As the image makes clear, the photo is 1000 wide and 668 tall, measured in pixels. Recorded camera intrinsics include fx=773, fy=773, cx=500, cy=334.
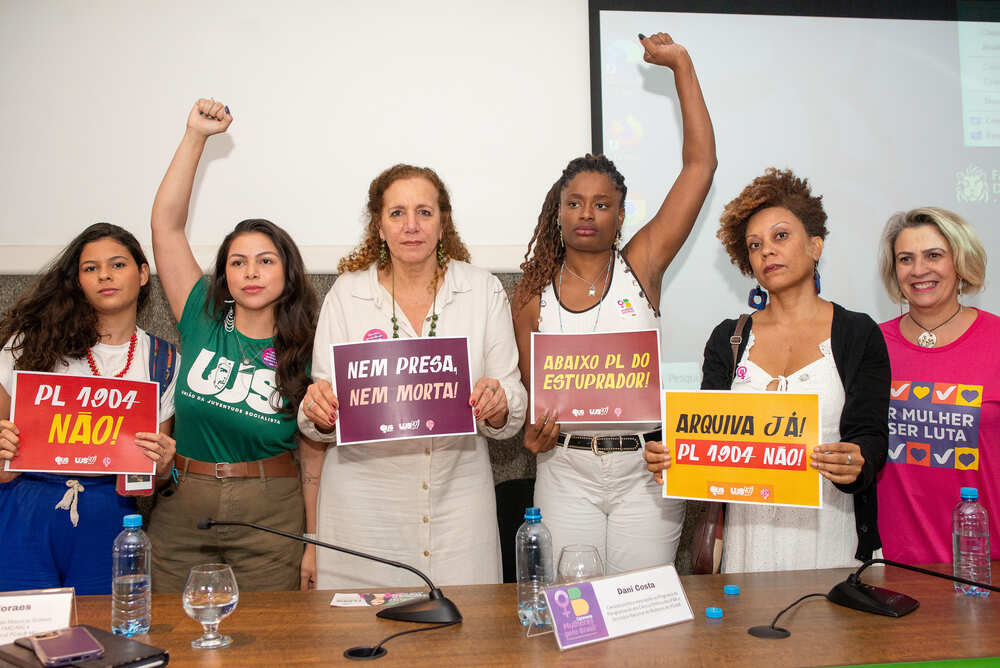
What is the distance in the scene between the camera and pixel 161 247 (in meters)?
3.17

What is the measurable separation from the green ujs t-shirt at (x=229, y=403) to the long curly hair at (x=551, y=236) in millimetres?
1014

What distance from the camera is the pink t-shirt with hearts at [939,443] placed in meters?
2.74

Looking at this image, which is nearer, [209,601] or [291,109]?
[209,601]

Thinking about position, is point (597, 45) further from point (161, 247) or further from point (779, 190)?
point (161, 247)

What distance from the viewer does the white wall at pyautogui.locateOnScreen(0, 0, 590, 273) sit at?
13.1 feet

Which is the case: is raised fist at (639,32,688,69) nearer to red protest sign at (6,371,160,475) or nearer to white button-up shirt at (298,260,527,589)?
white button-up shirt at (298,260,527,589)

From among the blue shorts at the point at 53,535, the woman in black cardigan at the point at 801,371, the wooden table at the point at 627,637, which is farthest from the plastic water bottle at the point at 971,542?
the blue shorts at the point at 53,535

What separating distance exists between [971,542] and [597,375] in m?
1.20

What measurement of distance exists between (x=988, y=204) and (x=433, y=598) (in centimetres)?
403

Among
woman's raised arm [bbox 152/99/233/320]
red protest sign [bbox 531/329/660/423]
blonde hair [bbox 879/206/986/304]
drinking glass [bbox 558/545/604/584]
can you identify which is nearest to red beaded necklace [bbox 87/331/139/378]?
woman's raised arm [bbox 152/99/233/320]

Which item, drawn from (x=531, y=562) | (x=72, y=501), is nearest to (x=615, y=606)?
(x=531, y=562)

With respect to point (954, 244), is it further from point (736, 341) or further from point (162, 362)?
point (162, 362)

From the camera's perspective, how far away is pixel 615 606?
1.80 meters

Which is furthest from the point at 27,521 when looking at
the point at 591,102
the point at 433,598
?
the point at 591,102
